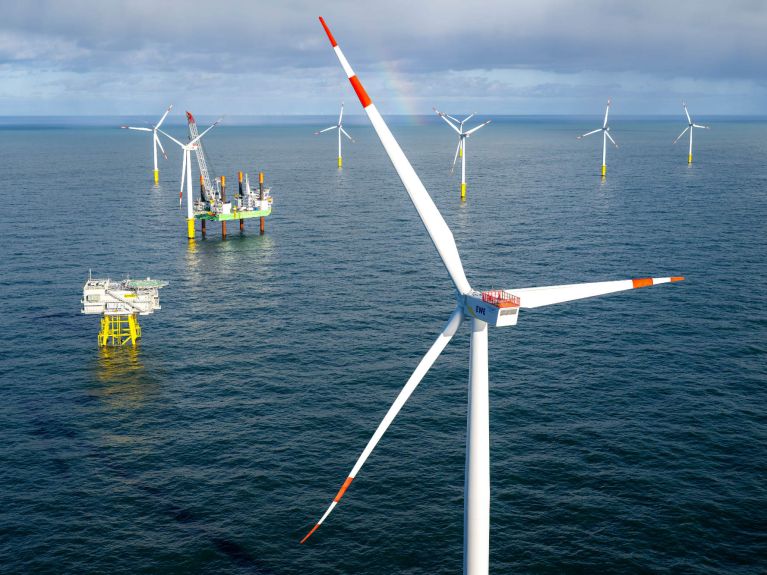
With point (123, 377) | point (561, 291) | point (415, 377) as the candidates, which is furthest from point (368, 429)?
point (561, 291)

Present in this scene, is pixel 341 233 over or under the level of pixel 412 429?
over

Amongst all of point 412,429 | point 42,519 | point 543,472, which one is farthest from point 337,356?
point 42,519

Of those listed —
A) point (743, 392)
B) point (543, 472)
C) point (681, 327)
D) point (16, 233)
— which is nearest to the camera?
point (543, 472)

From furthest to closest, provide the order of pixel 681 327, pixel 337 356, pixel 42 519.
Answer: pixel 681 327 < pixel 337 356 < pixel 42 519

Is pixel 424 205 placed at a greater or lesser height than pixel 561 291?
greater

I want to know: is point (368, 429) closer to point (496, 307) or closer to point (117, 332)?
point (496, 307)

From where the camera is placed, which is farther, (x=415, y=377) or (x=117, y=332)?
(x=117, y=332)

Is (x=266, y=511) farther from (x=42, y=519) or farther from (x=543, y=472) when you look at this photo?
(x=543, y=472)

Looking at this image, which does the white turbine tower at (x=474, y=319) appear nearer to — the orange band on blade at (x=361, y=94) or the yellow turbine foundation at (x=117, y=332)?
the orange band on blade at (x=361, y=94)
